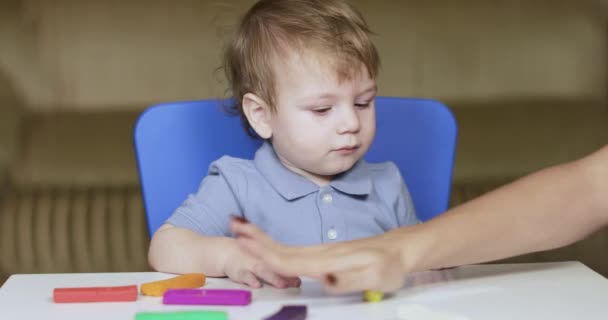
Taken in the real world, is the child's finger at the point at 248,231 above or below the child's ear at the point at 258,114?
below

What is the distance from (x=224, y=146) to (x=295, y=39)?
271 millimetres

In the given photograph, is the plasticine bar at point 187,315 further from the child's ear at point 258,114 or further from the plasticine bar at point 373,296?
the child's ear at point 258,114

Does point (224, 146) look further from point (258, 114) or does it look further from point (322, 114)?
point (322, 114)

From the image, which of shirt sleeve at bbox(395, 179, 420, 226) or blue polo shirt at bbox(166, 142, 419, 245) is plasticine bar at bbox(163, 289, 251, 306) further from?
shirt sleeve at bbox(395, 179, 420, 226)

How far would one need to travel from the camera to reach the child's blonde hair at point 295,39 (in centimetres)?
128

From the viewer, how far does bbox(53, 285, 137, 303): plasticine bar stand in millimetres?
923

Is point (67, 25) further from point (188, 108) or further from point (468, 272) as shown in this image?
point (468, 272)

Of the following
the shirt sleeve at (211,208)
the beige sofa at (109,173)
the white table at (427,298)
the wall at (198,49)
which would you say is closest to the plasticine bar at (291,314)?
the white table at (427,298)

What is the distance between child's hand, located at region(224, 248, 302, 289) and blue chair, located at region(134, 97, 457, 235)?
0.40 meters

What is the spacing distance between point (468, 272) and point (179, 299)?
328 mm

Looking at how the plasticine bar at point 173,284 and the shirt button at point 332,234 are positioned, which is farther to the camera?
the shirt button at point 332,234

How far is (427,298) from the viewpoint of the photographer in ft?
2.99

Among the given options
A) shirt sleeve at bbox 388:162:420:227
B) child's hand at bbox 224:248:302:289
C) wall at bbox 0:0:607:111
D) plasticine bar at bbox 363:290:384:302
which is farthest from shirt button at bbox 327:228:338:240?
wall at bbox 0:0:607:111

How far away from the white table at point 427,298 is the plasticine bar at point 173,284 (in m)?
0.01
